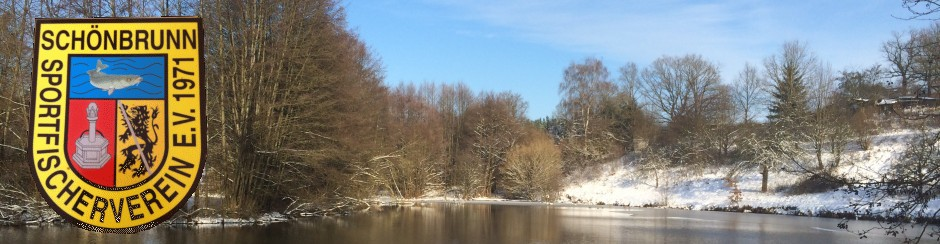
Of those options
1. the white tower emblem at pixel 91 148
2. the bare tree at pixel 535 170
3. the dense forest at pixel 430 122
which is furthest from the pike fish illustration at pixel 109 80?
the bare tree at pixel 535 170

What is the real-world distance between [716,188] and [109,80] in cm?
4135

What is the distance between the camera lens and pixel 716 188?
40.4 m

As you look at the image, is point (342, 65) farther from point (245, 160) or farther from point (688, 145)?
point (688, 145)

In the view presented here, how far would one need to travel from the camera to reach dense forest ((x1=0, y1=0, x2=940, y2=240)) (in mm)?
12894

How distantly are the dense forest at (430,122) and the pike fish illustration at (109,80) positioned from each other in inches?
228

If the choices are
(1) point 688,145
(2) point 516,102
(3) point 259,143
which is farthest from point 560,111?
(3) point 259,143

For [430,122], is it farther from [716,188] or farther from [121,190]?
[121,190]

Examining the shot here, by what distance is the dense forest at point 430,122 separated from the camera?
1289 cm

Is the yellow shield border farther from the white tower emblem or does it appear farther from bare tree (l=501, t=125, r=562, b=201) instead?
bare tree (l=501, t=125, r=562, b=201)

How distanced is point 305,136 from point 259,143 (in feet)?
11.4

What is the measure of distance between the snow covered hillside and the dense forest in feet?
2.77

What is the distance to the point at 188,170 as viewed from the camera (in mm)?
2801

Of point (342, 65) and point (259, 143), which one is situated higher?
point (342, 65)

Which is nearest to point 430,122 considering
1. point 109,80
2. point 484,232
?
point 484,232
